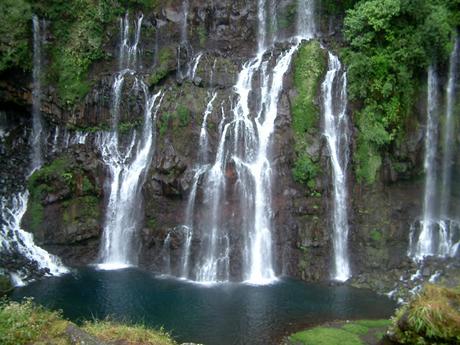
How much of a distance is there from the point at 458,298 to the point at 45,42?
25.1 meters

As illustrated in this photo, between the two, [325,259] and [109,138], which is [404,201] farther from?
[109,138]

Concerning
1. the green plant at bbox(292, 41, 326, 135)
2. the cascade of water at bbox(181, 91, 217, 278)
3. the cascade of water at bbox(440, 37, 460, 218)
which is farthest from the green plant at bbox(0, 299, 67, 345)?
the cascade of water at bbox(440, 37, 460, 218)

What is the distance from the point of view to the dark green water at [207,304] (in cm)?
1798

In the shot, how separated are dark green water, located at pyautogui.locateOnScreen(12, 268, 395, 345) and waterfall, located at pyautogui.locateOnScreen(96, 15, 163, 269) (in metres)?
2.05

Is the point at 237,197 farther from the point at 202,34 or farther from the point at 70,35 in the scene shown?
the point at 70,35

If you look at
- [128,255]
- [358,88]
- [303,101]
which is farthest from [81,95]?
[358,88]

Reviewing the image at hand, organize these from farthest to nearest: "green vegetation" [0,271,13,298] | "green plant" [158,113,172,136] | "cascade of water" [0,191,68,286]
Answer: "green plant" [158,113,172,136]
"cascade of water" [0,191,68,286]
"green vegetation" [0,271,13,298]

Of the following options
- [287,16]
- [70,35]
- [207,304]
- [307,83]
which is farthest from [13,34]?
[207,304]

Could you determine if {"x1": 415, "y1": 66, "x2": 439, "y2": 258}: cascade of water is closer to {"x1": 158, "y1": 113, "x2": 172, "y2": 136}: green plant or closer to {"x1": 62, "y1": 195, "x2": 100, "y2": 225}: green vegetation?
{"x1": 158, "y1": 113, "x2": 172, "y2": 136}: green plant

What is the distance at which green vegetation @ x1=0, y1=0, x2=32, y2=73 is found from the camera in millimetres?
26031

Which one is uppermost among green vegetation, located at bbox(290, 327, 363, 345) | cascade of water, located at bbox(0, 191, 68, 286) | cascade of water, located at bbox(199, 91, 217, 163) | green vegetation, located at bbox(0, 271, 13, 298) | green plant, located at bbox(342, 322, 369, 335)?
cascade of water, located at bbox(199, 91, 217, 163)

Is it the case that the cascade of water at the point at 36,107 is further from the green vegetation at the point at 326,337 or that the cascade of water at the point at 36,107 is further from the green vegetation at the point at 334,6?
the green vegetation at the point at 326,337

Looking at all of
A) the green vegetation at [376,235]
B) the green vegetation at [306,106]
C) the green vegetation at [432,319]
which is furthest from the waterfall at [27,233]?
the green vegetation at [432,319]

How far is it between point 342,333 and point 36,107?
63.0 feet
